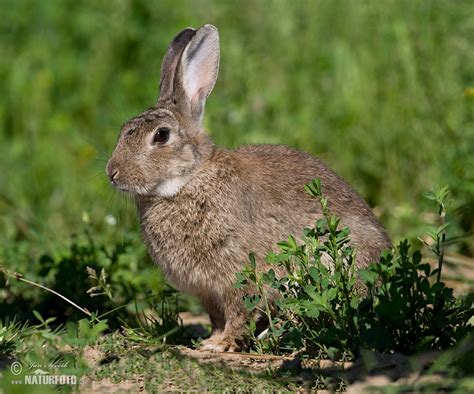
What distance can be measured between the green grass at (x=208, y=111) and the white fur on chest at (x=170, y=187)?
445 mm

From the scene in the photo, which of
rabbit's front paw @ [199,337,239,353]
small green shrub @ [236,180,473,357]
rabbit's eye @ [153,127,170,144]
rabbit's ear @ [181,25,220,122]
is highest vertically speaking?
rabbit's ear @ [181,25,220,122]

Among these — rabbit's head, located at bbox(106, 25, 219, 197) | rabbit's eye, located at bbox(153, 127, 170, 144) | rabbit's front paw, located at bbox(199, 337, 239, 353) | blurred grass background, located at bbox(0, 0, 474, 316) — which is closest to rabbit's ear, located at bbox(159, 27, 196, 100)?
rabbit's head, located at bbox(106, 25, 219, 197)

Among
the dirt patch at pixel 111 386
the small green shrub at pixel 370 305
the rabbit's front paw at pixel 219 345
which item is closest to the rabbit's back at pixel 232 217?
the rabbit's front paw at pixel 219 345

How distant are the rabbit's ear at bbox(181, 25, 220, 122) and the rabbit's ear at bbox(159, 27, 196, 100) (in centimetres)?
7

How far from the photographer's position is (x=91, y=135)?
7.72m

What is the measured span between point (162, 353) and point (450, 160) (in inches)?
99.9

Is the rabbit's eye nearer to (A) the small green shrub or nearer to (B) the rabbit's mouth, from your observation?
(B) the rabbit's mouth

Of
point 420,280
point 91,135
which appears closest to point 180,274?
point 420,280

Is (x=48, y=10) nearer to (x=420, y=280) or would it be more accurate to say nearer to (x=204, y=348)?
(x=204, y=348)

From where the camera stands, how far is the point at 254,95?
7512 mm

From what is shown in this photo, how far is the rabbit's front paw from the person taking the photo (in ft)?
14.8
